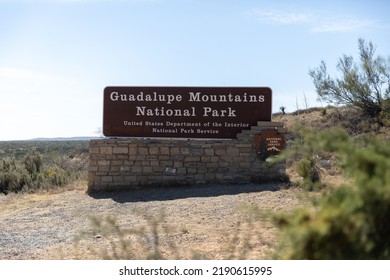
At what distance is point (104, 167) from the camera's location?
50.4 ft

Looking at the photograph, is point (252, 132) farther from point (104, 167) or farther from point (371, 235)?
point (371, 235)

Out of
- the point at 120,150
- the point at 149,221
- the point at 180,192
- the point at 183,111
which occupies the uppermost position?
the point at 183,111

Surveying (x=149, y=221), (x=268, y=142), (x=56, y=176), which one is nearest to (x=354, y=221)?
(x=149, y=221)

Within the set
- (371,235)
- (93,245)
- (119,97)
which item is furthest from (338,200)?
(119,97)

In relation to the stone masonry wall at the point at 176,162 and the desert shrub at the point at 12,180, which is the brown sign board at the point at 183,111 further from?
the desert shrub at the point at 12,180

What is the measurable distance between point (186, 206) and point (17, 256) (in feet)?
15.6

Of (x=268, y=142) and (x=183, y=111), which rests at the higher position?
(x=183, y=111)

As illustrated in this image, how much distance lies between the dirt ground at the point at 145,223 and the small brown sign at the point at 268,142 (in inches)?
42.2

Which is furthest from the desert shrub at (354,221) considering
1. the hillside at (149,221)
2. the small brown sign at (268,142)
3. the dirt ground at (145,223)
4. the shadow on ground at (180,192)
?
the small brown sign at (268,142)

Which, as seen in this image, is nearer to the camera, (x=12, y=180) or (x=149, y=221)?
(x=149, y=221)

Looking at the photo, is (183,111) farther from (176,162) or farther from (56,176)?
(56,176)

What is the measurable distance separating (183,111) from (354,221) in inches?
502

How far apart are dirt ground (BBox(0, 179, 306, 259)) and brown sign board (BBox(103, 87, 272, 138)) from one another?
1.90 m

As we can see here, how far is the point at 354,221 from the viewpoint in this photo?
2986mm
